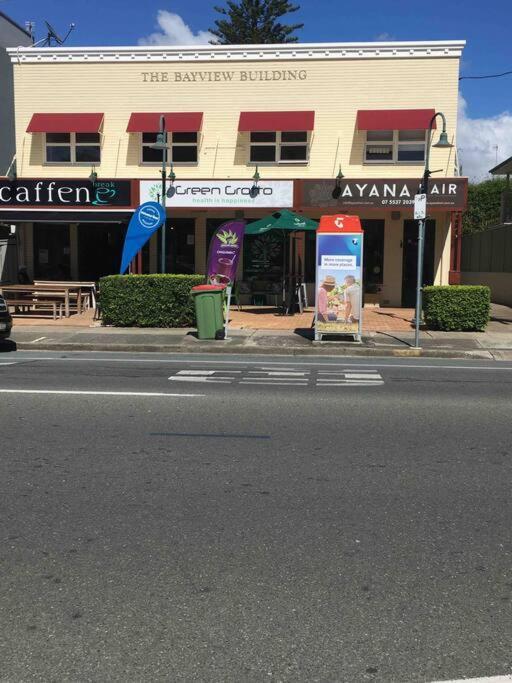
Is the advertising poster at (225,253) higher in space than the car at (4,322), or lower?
higher

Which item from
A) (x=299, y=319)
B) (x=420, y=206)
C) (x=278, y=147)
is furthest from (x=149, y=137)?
(x=420, y=206)

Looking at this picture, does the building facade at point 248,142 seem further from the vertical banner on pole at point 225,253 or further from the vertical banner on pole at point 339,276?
the vertical banner on pole at point 339,276

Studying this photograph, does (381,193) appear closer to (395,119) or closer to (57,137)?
(395,119)

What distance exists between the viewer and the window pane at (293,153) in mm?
20203

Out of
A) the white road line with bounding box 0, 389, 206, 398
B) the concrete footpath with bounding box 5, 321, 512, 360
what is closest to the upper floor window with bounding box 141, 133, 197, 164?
the concrete footpath with bounding box 5, 321, 512, 360

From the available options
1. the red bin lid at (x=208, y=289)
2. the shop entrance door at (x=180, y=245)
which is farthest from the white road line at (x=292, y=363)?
the shop entrance door at (x=180, y=245)

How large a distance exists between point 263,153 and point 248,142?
58 cm

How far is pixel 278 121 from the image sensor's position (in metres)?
19.6

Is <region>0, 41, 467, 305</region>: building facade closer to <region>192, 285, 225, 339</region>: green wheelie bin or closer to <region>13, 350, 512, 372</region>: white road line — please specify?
<region>192, 285, 225, 339</region>: green wheelie bin

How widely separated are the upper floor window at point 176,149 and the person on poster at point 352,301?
916 cm

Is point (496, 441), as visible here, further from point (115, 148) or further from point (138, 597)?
point (115, 148)

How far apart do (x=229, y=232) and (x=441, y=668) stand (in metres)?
13.2

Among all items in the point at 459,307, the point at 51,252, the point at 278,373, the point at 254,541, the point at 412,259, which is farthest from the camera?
the point at 51,252

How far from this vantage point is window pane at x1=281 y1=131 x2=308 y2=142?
66.0 feet
